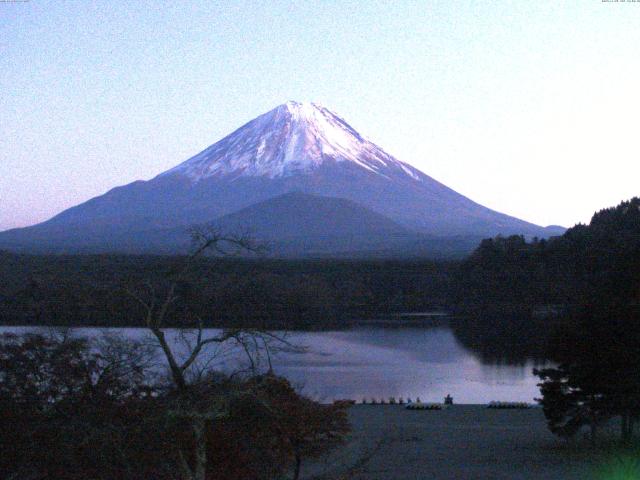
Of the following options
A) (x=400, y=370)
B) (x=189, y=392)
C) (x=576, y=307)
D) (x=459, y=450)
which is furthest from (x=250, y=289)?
(x=189, y=392)

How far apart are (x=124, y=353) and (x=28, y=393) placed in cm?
62

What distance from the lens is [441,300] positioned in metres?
42.4

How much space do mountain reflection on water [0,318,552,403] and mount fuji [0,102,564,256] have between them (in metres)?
50.1

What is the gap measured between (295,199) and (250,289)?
50.9 metres

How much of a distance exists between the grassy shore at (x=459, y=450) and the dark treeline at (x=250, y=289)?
5.41 m

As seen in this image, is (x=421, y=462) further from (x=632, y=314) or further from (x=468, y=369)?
(x=468, y=369)

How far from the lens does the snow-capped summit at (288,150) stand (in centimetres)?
8900

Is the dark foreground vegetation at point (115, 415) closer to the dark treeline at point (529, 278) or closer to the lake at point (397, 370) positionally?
the lake at point (397, 370)

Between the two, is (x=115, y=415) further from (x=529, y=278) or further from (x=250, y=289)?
(x=529, y=278)

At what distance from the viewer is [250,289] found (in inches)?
1352

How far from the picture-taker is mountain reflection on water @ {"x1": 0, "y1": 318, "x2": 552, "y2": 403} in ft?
59.1

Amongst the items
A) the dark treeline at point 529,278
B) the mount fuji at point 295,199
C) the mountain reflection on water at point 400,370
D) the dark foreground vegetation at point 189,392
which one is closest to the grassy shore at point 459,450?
the dark foreground vegetation at point 189,392

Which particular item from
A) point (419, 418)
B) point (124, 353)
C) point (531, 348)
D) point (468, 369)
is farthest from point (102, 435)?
point (531, 348)

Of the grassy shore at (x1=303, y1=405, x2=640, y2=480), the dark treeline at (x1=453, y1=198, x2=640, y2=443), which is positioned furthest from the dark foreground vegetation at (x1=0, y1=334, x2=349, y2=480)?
the dark treeline at (x1=453, y1=198, x2=640, y2=443)
